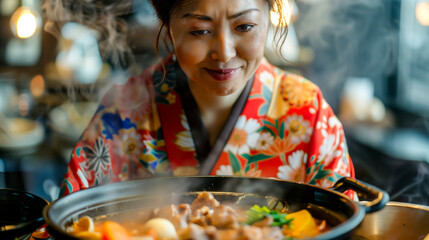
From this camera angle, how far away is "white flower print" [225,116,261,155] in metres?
1.79

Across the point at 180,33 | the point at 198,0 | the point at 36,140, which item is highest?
the point at 198,0

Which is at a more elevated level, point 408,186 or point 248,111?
point 248,111

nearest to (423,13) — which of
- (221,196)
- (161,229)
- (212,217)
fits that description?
(221,196)

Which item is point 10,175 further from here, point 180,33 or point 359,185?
point 359,185

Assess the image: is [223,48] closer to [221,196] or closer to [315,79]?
[221,196]

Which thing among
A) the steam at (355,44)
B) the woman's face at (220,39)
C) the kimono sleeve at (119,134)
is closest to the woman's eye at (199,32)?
the woman's face at (220,39)

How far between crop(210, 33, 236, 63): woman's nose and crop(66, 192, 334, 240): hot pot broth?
0.51 metres

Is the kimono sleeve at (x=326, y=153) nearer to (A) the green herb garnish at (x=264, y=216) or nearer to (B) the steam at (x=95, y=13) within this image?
(A) the green herb garnish at (x=264, y=216)

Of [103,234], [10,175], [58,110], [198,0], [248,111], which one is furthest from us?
[58,110]

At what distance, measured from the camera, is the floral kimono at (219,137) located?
1775mm

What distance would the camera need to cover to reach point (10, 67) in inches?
202

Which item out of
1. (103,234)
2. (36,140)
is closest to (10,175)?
(36,140)

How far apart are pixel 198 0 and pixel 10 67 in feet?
14.6

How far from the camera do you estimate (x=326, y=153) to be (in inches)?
69.7
